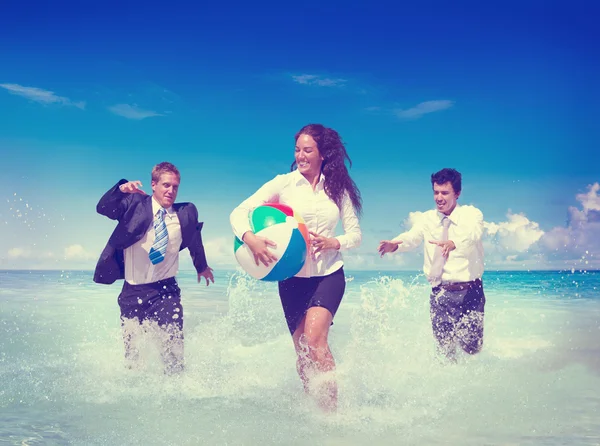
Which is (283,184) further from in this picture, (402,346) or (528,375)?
(528,375)

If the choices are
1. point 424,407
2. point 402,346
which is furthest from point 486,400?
point 402,346

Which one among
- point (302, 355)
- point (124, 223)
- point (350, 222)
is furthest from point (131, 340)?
point (350, 222)

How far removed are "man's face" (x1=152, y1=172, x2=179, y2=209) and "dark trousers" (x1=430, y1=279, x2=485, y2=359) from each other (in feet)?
9.36

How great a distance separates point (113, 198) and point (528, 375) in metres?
4.65

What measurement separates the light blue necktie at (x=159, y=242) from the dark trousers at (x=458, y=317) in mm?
2814

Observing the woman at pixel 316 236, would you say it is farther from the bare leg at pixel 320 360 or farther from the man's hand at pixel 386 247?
the man's hand at pixel 386 247

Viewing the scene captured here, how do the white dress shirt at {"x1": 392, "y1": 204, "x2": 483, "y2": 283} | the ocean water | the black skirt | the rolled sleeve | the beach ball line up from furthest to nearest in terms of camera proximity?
1. the white dress shirt at {"x1": 392, "y1": 204, "x2": 483, "y2": 283}
2. the rolled sleeve
3. the black skirt
4. the beach ball
5. the ocean water

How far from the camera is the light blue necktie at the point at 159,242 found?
5688mm

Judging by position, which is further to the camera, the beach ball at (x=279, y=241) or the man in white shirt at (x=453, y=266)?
the man in white shirt at (x=453, y=266)

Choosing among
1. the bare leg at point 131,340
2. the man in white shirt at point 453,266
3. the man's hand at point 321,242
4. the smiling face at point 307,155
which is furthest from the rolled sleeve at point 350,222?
the bare leg at point 131,340

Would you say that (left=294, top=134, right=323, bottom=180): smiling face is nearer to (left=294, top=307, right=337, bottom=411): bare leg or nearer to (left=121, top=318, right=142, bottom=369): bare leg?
(left=294, top=307, right=337, bottom=411): bare leg

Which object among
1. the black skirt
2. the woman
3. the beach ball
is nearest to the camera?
the beach ball

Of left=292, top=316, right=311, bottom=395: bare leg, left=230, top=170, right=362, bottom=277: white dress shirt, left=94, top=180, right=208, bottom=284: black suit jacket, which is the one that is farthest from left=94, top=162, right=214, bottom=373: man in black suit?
left=292, top=316, right=311, bottom=395: bare leg

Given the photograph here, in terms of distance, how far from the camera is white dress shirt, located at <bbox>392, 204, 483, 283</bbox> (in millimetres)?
6375
